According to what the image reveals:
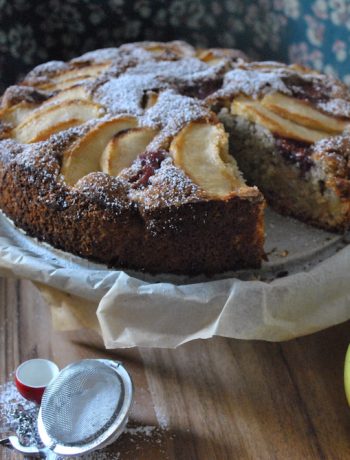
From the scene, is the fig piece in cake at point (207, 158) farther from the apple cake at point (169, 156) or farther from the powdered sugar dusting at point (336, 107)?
the powdered sugar dusting at point (336, 107)

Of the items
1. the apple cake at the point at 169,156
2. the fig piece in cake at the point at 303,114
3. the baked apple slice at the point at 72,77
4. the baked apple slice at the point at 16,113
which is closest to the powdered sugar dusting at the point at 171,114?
the apple cake at the point at 169,156

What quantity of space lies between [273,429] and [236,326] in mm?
313

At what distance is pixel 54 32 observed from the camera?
3072mm

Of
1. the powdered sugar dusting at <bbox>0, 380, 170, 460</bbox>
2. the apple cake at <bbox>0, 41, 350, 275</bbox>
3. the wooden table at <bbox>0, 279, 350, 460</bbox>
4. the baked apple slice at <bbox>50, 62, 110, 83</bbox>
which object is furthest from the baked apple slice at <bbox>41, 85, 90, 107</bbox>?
the powdered sugar dusting at <bbox>0, 380, 170, 460</bbox>

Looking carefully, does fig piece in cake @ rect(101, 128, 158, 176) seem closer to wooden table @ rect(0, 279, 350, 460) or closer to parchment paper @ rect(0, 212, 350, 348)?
parchment paper @ rect(0, 212, 350, 348)

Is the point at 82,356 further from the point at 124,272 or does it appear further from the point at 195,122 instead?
the point at 195,122

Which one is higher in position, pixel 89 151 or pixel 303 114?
pixel 303 114

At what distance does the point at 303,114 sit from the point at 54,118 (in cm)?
94

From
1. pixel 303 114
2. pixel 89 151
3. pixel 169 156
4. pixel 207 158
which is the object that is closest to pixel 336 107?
pixel 303 114

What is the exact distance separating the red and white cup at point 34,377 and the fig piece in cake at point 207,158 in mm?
745

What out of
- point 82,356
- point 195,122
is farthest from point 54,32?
point 82,356

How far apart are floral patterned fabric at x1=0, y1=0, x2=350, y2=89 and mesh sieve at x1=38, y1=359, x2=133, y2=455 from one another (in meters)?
1.86

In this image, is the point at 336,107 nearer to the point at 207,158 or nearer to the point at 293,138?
the point at 293,138

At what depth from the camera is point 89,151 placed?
6.79 feet
